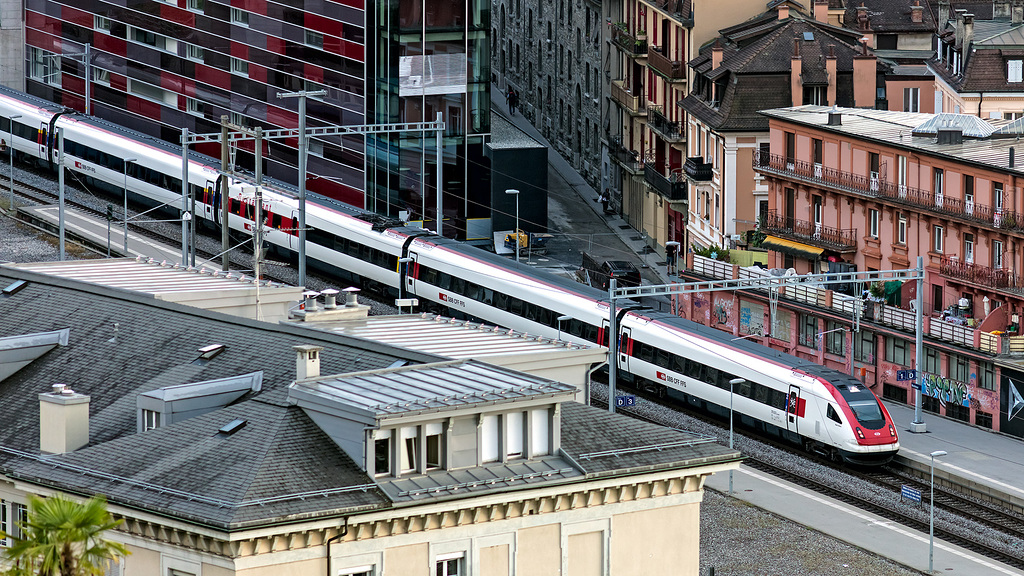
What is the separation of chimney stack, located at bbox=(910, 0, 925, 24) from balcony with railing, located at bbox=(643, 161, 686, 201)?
16937 millimetres

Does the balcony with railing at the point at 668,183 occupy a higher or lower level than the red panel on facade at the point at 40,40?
lower

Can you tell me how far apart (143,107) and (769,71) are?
129 ft

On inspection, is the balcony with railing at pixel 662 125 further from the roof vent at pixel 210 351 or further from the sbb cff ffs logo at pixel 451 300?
the roof vent at pixel 210 351

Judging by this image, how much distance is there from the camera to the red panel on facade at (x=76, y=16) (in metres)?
117

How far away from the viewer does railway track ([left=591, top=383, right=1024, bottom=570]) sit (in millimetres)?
56312

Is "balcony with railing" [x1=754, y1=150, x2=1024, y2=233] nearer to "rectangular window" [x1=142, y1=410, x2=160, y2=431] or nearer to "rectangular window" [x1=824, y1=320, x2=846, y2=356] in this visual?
"rectangular window" [x1=824, y1=320, x2=846, y2=356]

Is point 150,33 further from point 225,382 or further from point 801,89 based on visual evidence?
point 225,382

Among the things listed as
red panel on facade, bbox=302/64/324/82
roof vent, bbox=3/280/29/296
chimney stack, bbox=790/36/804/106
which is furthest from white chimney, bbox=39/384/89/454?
red panel on facade, bbox=302/64/324/82

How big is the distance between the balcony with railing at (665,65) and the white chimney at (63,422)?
6890 cm

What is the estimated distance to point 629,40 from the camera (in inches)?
4412

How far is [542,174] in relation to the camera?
342 feet

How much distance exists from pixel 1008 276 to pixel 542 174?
115 ft

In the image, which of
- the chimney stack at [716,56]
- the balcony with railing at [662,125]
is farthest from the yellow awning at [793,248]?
the balcony with railing at [662,125]

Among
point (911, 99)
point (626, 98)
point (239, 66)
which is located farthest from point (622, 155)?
point (239, 66)
